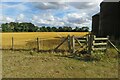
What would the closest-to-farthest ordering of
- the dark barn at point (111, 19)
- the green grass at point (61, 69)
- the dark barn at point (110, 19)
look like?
the green grass at point (61, 69), the dark barn at point (111, 19), the dark barn at point (110, 19)

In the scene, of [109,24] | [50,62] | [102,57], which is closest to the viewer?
[50,62]

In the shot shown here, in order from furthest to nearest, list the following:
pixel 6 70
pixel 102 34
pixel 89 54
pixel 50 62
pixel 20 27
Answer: pixel 20 27 < pixel 102 34 < pixel 89 54 < pixel 50 62 < pixel 6 70

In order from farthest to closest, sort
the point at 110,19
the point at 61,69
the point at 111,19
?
the point at 110,19 < the point at 111,19 < the point at 61,69

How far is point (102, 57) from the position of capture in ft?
51.1

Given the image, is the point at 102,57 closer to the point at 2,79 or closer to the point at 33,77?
the point at 33,77

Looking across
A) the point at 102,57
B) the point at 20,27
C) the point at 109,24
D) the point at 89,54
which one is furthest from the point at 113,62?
the point at 20,27

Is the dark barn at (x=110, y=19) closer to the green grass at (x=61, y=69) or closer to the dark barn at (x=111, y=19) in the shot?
the dark barn at (x=111, y=19)

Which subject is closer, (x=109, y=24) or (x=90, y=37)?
(x=90, y=37)

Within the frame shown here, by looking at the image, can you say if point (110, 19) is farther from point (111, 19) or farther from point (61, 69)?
point (61, 69)

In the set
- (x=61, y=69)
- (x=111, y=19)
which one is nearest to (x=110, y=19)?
(x=111, y=19)

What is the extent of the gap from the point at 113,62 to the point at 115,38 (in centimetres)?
1453

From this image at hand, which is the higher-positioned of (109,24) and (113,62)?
(109,24)

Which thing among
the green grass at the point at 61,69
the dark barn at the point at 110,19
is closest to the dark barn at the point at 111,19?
the dark barn at the point at 110,19

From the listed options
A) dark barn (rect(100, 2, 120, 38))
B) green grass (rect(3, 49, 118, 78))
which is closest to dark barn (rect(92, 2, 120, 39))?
dark barn (rect(100, 2, 120, 38))
